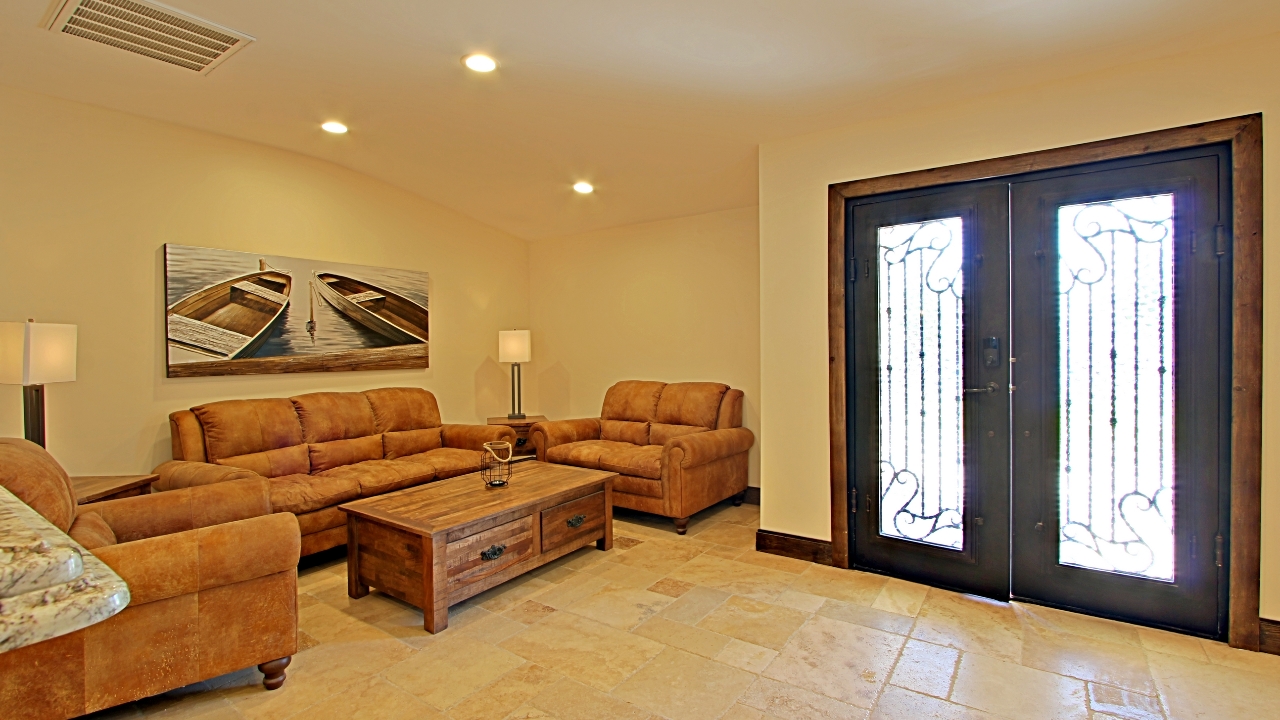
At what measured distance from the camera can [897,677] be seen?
2.33 meters

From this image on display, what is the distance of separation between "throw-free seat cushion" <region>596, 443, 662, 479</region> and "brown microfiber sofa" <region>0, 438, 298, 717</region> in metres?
2.36

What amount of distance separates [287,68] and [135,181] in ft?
4.83

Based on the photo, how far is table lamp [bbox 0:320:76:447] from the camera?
2980 millimetres

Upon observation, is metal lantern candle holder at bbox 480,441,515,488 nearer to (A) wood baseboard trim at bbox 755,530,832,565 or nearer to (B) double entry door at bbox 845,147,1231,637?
(A) wood baseboard trim at bbox 755,530,832,565

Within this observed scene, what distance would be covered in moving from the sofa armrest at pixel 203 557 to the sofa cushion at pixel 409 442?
7.70 feet

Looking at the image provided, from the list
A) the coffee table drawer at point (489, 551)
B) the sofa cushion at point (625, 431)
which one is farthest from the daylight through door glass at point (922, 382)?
the sofa cushion at point (625, 431)

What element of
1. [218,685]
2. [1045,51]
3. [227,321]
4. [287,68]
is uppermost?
[287,68]

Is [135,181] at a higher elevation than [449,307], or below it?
higher

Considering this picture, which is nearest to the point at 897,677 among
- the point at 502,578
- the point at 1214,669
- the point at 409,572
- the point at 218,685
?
the point at 1214,669

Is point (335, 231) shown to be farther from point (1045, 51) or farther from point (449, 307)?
point (1045, 51)

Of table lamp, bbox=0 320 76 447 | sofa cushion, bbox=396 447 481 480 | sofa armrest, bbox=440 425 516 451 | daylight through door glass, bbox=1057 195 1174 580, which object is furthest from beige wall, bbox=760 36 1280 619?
table lamp, bbox=0 320 76 447

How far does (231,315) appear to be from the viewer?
4.18 meters

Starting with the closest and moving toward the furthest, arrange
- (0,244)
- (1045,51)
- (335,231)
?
1. (1045,51)
2. (0,244)
3. (335,231)

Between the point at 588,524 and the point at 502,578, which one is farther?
the point at 588,524
